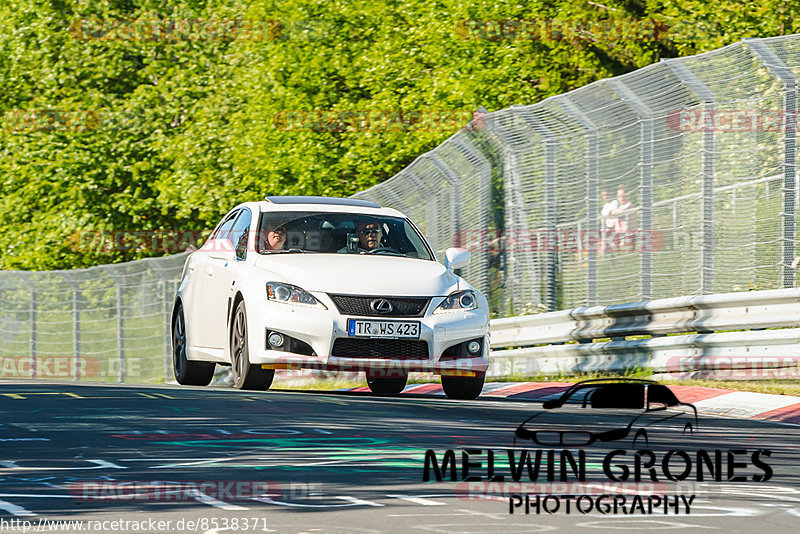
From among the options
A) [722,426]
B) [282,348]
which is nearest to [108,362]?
[282,348]

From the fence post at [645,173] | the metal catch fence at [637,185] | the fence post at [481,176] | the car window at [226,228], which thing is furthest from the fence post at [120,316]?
the fence post at [645,173]

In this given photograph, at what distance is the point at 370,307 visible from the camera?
1227 centimetres

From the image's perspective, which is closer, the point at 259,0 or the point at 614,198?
the point at 614,198

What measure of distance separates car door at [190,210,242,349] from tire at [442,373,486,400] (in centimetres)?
200

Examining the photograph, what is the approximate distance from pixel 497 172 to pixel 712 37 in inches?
522

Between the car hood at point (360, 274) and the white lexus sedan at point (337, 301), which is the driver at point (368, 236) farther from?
the car hood at point (360, 274)

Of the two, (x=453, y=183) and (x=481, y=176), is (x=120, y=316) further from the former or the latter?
(x=481, y=176)

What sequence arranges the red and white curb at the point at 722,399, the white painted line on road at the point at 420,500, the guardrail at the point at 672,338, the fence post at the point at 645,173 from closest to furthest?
the white painted line on road at the point at 420,500, the red and white curb at the point at 722,399, the guardrail at the point at 672,338, the fence post at the point at 645,173

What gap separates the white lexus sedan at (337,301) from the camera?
40.1 feet

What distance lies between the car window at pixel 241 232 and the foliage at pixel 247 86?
1480 cm

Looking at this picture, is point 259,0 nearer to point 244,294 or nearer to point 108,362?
point 108,362

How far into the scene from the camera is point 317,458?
8.39 m

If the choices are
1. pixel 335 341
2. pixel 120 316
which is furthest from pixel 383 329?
pixel 120 316

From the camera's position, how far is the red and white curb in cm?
1187
